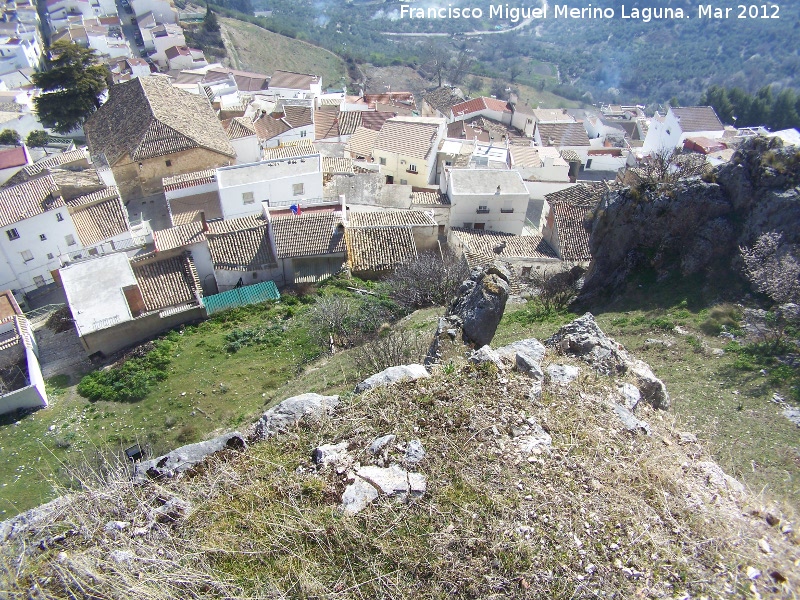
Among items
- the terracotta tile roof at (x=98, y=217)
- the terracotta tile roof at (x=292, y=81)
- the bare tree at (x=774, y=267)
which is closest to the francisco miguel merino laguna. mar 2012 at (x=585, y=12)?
the terracotta tile roof at (x=292, y=81)

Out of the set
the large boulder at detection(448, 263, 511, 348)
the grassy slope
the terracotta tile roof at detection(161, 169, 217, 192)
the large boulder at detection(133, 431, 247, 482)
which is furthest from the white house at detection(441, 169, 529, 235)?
the grassy slope

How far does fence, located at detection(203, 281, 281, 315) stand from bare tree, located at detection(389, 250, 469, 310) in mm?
6049

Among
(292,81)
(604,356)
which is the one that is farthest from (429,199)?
(292,81)

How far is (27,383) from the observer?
19.7 meters

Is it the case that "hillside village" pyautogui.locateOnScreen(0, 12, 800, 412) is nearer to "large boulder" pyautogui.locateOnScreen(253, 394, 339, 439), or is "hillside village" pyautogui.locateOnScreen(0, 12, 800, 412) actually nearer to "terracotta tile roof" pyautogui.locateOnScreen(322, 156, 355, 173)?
"terracotta tile roof" pyautogui.locateOnScreen(322, 156, 355, 173)

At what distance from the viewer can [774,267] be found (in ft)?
46.6

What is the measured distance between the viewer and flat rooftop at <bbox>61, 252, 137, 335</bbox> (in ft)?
71.8

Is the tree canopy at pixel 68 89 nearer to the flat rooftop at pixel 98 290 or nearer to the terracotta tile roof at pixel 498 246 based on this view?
the flat rooftop at pixel 98 290

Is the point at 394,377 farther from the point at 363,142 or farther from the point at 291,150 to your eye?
the point at 363,142

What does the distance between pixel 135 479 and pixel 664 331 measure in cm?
1402

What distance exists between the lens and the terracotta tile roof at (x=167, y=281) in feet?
76.8

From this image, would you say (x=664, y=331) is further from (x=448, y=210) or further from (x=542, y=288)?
(x=448, y=210)

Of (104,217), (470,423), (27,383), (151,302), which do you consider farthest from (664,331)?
(104,217)

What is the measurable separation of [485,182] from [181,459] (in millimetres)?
25390
